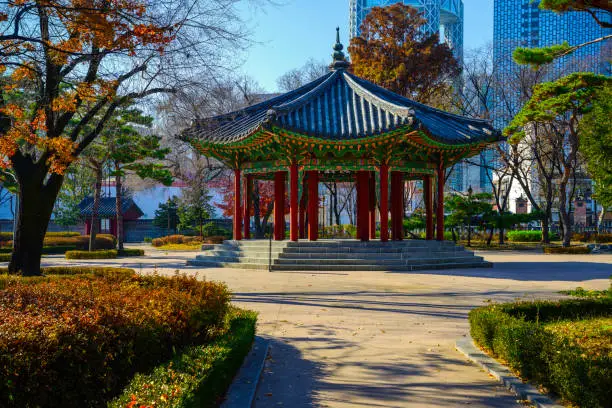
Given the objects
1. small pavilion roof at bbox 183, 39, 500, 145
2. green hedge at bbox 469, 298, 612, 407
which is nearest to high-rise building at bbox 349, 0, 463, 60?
small pavilion roof at bbox 183, 39, 500, 145

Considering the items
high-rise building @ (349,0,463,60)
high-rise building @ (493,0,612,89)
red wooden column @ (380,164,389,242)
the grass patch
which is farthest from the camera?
high-rise building @ (493,0,612,89)

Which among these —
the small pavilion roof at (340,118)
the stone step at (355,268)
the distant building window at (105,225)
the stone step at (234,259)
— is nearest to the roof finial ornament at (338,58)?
the small pavilion roof at (340,118)

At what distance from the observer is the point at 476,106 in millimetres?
39281

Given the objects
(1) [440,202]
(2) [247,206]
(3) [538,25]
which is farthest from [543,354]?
(3) [538,25]

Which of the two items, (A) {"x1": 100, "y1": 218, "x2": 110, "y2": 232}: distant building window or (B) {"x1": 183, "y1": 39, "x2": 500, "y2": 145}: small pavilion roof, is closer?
(B) {"x1": 183, "y1": 39, "x2": 500, "y2": 145}: small pavilion roof

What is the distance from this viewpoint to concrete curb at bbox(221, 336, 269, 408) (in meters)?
5.20

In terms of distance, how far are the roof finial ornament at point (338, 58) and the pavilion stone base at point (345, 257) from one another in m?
9.07

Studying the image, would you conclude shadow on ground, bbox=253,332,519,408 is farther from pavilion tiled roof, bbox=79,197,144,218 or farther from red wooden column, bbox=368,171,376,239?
pavilion tiled roof, bbox=79,197,144,218

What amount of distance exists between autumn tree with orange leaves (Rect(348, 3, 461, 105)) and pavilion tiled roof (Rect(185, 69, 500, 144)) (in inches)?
406

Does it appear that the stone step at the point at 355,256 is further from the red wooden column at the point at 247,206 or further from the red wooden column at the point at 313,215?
the red wooden column at the point at 247,206

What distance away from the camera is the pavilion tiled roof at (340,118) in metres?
19.9

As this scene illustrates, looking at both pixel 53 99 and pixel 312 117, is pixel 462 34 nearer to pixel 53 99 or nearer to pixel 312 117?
pixel 312 117

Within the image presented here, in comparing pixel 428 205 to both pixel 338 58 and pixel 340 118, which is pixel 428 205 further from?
pixel 338 58

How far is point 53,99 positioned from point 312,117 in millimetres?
10221
